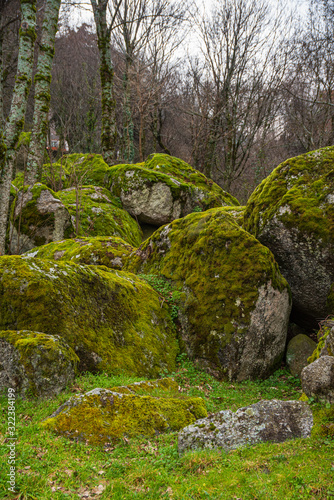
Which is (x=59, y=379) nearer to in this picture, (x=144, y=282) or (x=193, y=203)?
(x=144, y=282)

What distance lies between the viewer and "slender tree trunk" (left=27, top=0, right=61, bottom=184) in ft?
37.4

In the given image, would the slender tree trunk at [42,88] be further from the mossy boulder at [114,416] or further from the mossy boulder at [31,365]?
the mossy boulder at [114,416]

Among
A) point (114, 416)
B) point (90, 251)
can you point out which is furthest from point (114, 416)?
point (90, 251)

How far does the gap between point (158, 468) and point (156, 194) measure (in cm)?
1039

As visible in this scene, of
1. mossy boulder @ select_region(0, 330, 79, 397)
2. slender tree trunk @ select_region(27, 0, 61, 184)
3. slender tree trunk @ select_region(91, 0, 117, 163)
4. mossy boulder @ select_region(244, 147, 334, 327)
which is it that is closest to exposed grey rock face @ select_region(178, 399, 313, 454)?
mossy boulder @ select_region(0, 330, 79, 397)

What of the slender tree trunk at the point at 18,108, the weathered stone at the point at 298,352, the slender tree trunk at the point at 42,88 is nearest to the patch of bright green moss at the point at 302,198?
the weathered stone at the point at 298,352

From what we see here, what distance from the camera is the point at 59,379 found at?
403cm

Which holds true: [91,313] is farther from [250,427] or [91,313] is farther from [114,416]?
[250,427]

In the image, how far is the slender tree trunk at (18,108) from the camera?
28.8 ft

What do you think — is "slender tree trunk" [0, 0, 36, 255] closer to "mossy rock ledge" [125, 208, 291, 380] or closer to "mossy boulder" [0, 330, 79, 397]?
"mossy rock ledge" [125, 208, 291, 380]

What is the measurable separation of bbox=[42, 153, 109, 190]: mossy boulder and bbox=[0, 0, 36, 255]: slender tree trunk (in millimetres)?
3646

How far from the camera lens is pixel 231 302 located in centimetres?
626

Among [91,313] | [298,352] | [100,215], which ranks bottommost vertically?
[298,352]

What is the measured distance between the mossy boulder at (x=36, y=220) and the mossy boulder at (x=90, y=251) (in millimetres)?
972
